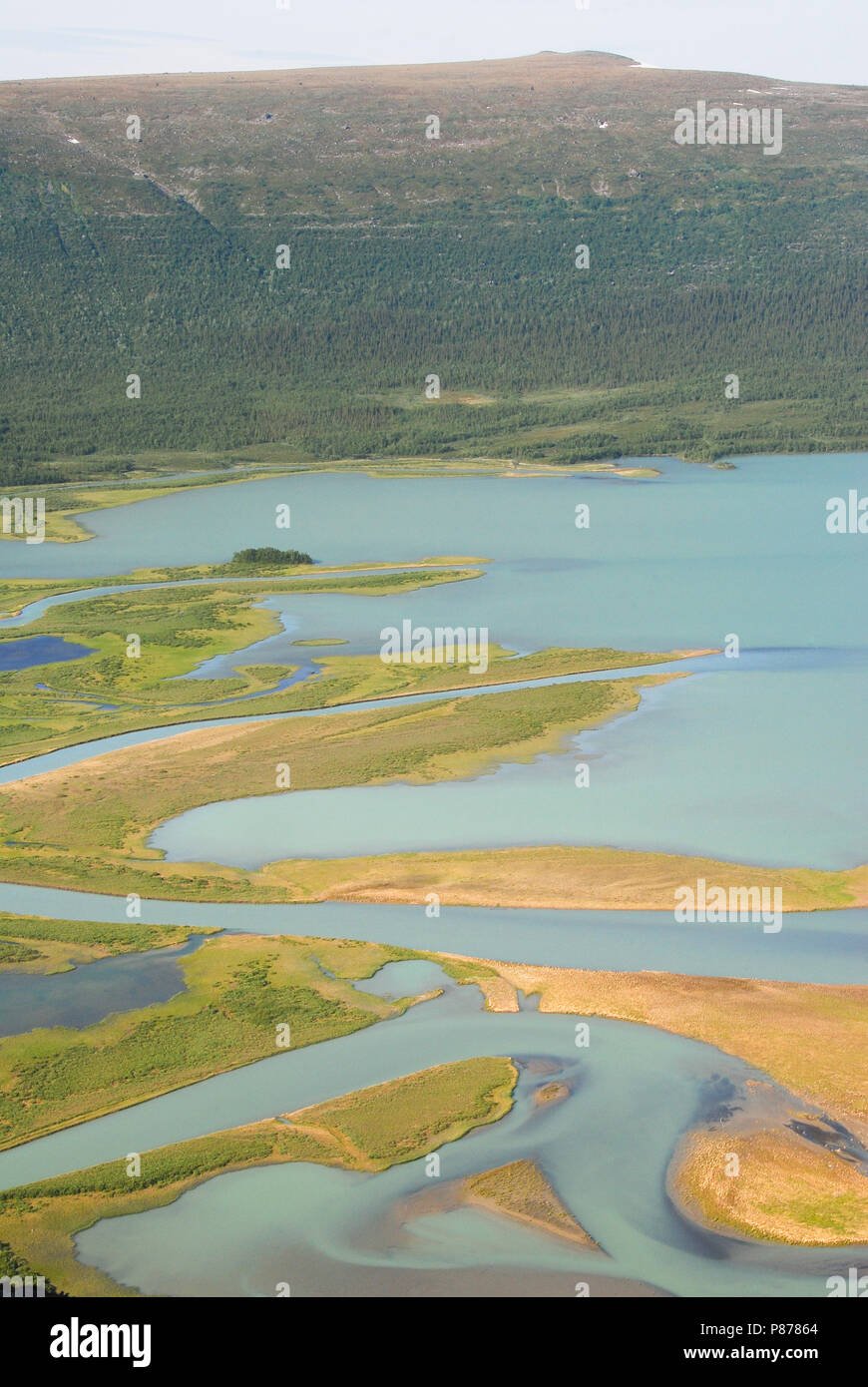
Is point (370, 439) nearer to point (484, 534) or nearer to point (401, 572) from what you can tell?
point (484, 534)

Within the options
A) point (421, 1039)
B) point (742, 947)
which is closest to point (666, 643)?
point (742, 947)

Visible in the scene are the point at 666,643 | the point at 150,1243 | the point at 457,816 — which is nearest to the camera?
the point at 150,1243

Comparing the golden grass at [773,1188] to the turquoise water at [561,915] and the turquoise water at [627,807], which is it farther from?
the turquoise water at [627,807]

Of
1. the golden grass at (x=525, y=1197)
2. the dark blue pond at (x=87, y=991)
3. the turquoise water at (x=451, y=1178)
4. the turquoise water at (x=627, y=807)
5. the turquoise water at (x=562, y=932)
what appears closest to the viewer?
the turquoise water at (x=451, y=1178)

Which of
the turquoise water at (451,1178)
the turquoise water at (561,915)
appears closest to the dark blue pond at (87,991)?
the turquoise water at (561,915)

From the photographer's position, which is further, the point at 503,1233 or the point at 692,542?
the point at 692,542

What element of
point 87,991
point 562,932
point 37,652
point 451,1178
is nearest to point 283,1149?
point 451,1178
